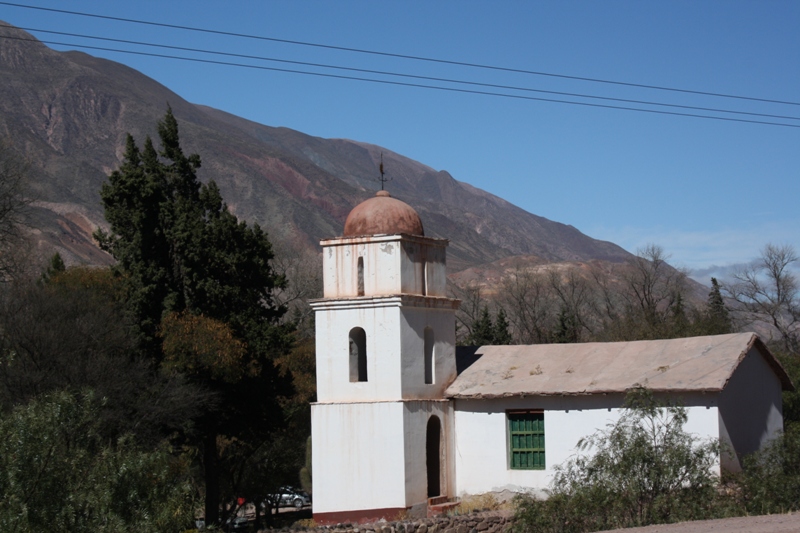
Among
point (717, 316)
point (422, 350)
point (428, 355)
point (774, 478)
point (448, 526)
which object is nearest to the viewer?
point (774, 478)

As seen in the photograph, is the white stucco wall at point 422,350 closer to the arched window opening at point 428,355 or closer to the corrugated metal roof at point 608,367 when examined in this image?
the arched window opening at point 428,355

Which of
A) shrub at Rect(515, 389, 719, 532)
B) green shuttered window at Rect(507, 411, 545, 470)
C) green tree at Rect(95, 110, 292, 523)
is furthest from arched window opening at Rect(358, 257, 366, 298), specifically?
shrub at Rect(515, 389, 719, 532)

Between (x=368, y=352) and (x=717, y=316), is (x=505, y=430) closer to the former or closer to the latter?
(x=368, y=352)

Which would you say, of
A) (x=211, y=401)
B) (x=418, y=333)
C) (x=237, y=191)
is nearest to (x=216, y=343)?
(x=211, y=401)

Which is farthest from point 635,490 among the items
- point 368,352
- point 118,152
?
point 118,152

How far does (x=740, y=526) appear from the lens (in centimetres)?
1419

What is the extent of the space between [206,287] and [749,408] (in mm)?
15362

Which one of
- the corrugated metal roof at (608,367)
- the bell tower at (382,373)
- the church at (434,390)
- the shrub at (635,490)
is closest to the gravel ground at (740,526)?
the shrub at (635,490)

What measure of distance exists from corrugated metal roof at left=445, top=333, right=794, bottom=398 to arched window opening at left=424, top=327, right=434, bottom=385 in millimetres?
555

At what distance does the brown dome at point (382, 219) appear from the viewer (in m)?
25.0

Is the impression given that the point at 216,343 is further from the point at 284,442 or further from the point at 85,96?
the point at 85,96

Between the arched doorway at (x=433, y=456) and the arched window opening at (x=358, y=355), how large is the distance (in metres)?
2.24

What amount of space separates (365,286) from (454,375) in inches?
132

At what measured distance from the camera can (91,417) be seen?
1609 cm
